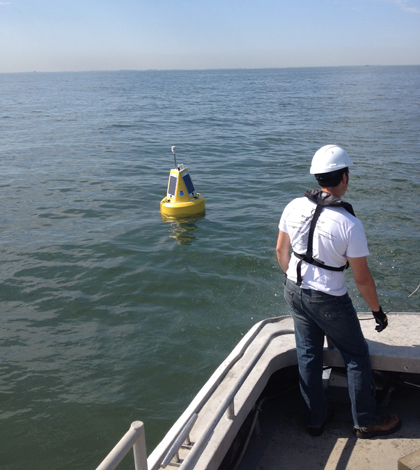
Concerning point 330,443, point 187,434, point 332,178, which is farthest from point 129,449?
point 330,443

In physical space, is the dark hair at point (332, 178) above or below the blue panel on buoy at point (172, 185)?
above

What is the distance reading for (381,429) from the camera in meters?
3.41

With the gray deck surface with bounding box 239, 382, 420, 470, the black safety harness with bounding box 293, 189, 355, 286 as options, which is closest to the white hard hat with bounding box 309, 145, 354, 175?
the black safety harness with bounding box 293, 189, 355, 286

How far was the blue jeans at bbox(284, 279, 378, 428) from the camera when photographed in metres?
3.08

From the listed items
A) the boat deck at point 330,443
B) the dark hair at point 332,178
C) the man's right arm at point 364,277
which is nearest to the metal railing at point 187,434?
the boat deck at point 330,443

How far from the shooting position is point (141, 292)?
23.6 feet

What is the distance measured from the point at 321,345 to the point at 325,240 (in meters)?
0.87

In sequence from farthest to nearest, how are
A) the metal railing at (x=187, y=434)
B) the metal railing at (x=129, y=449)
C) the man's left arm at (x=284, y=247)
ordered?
the man's left arm at (x=284, y=247) < the metal railing at (x=187, y=434) < the metal railing at (x=129, y=449)

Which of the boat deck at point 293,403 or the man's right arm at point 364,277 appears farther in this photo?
the boat deck at point 293,403

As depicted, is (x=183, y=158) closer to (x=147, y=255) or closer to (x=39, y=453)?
(x=147, y=255)

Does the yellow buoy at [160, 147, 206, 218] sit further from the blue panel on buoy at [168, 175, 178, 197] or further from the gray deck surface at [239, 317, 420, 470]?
the gray deck surface at [239, 317, 420, 470]

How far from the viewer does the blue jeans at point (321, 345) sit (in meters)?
3.08

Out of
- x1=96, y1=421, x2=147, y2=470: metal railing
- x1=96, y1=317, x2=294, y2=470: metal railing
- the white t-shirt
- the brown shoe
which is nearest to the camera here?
x1=96, y1=421, x2=147, y2=470: metal railing

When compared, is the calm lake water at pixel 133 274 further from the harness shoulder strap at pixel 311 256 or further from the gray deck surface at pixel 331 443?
the harness shoulder strap at pixel 311 256
